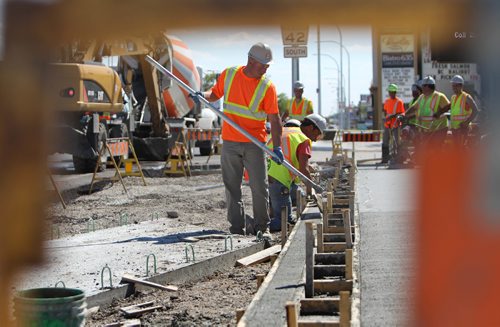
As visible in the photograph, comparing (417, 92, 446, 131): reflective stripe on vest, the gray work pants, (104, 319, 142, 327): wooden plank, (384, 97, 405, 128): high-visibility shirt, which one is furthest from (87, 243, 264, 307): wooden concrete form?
(384, 97, 405, 128): high-visibility shirt

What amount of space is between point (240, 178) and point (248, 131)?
0.55 meters

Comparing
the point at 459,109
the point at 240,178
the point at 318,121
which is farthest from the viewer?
the point at 459,109

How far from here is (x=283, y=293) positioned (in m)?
5.48

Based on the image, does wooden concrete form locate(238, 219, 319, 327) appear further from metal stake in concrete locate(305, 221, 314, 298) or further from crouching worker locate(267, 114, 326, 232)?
crouching worker locate(267, 114, 326, 232)

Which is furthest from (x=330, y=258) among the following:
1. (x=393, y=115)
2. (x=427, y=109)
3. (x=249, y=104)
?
(x=393, y=115)

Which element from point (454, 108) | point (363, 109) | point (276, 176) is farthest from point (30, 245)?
point (363, 109)

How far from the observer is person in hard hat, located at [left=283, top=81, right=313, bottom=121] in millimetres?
15789

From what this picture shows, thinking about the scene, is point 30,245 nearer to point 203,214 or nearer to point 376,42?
point 376,42

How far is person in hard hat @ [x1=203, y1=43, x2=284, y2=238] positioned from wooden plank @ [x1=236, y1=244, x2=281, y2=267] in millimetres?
765

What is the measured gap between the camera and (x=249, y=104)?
28.6ft

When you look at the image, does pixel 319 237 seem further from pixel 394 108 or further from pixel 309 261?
pixel 394 108

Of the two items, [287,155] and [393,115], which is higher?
[393,115]

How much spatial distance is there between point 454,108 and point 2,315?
557 inches

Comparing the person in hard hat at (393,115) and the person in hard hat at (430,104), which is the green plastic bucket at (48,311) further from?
the person in hard hat at (393,115)
